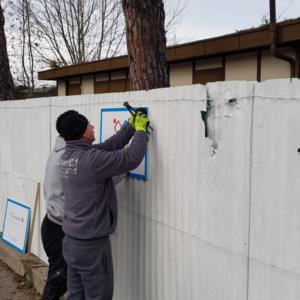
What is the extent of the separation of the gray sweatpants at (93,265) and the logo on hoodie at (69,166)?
1.69 feet

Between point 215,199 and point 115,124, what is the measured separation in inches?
57.6

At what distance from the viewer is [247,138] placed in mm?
2646

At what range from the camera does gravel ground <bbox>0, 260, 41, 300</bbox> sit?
208 inches

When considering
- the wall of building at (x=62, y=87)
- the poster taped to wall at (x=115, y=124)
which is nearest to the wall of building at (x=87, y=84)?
the wall of building at (x=62, y=87)

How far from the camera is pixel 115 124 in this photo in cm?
410

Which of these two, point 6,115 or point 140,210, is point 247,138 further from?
point 6,115

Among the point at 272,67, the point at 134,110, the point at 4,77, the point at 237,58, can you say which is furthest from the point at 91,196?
the point at 237,58

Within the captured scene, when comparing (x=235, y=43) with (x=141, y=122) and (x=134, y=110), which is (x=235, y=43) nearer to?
(x=134, y=110)

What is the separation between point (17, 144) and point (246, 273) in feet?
15.0

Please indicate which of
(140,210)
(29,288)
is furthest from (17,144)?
(140,210)

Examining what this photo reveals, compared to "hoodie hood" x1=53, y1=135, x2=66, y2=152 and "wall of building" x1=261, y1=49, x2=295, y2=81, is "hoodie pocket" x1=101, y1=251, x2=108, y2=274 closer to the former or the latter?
"hoodie hood" x1=53, y1=135, x2=66, y2=152

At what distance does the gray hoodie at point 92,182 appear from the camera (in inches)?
131

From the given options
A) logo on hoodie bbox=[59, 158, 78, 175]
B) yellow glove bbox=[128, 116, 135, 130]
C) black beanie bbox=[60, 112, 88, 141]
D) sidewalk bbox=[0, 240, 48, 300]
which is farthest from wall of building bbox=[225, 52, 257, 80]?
logo on hoodie bbox=[59, 158, 78, 175]

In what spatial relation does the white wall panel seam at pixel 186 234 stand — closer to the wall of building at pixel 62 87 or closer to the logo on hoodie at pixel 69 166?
the logo on hoodie at pixel 69 166
